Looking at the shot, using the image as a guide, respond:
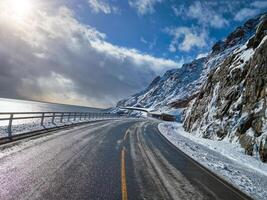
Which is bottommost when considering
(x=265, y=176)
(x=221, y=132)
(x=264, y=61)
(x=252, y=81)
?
(x=265, y=176)

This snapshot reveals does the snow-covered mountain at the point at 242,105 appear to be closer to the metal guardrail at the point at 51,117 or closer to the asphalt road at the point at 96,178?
the asphalt road at the point at 96,178

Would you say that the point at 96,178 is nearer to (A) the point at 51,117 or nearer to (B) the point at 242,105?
(B) the point at 242,105

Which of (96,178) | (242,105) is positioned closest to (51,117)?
(242,105)

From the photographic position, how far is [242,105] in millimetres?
21484

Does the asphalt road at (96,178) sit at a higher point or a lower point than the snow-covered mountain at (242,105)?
lower

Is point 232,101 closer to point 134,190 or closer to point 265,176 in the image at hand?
point 265,176

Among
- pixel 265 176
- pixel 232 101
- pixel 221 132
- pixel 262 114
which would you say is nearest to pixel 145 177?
pixel 265 176

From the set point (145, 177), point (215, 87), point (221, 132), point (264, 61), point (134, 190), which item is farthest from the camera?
point (215, 87)

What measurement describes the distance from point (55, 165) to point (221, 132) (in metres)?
18.2

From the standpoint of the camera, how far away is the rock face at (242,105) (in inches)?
671

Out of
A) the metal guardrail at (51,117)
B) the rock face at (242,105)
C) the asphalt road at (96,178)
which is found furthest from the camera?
the rock face at (242,105)

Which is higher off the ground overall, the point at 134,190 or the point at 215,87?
the point at 215,87

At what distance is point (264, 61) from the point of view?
20500 millimetres

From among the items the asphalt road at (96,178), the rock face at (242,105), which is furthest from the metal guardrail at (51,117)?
the rock face at (242,105)
